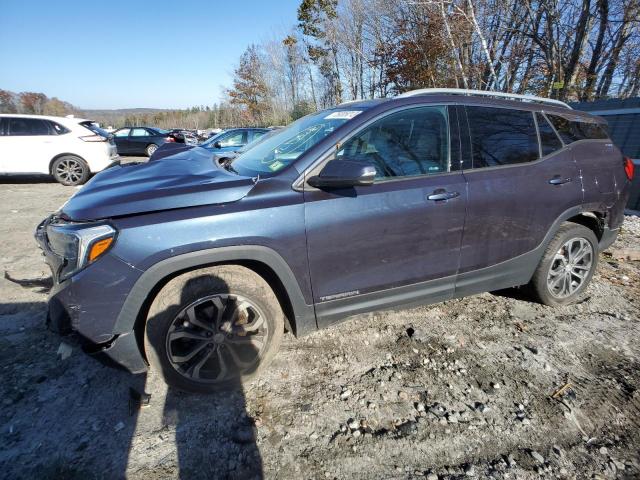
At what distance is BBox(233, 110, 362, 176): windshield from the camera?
227 cm

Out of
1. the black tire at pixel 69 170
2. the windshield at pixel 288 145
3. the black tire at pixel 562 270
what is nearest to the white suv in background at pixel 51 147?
the black tire at pixel 69 170

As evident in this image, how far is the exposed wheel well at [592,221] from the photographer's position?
309 cm

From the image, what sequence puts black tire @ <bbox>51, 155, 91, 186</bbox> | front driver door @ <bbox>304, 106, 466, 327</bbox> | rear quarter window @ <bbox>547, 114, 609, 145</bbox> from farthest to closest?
black tire @ <bbox>51, 155, 91, 186</bbox> → rear quarter window @ <bbox>547, 114, 609, 145</bbox> → front driver door @ <bbox>304, 106, 466, 327</bbox>

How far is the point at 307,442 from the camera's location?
1.86 m

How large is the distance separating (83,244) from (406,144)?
205 cm

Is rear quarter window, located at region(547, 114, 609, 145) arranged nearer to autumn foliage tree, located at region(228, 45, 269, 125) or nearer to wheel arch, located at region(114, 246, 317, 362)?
wheel arch, located at region(114, 246, 317, 362)

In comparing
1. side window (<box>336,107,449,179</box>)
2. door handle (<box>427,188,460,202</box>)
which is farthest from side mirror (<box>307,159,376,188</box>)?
door handle (<box>427,188,460,202</box>)

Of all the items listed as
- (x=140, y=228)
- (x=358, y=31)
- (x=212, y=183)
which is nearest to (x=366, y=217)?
(x=212, y=183)

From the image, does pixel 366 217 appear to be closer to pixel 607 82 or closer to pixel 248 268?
pixel 248 268

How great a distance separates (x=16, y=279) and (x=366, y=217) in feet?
12.2

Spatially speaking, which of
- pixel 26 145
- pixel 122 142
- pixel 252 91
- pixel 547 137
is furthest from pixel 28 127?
pixel 252 91

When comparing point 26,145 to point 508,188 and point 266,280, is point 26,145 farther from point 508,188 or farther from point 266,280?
point 508,188

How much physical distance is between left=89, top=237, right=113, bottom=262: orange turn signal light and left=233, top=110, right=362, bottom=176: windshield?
91 cm

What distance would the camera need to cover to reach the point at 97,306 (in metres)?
1.80
